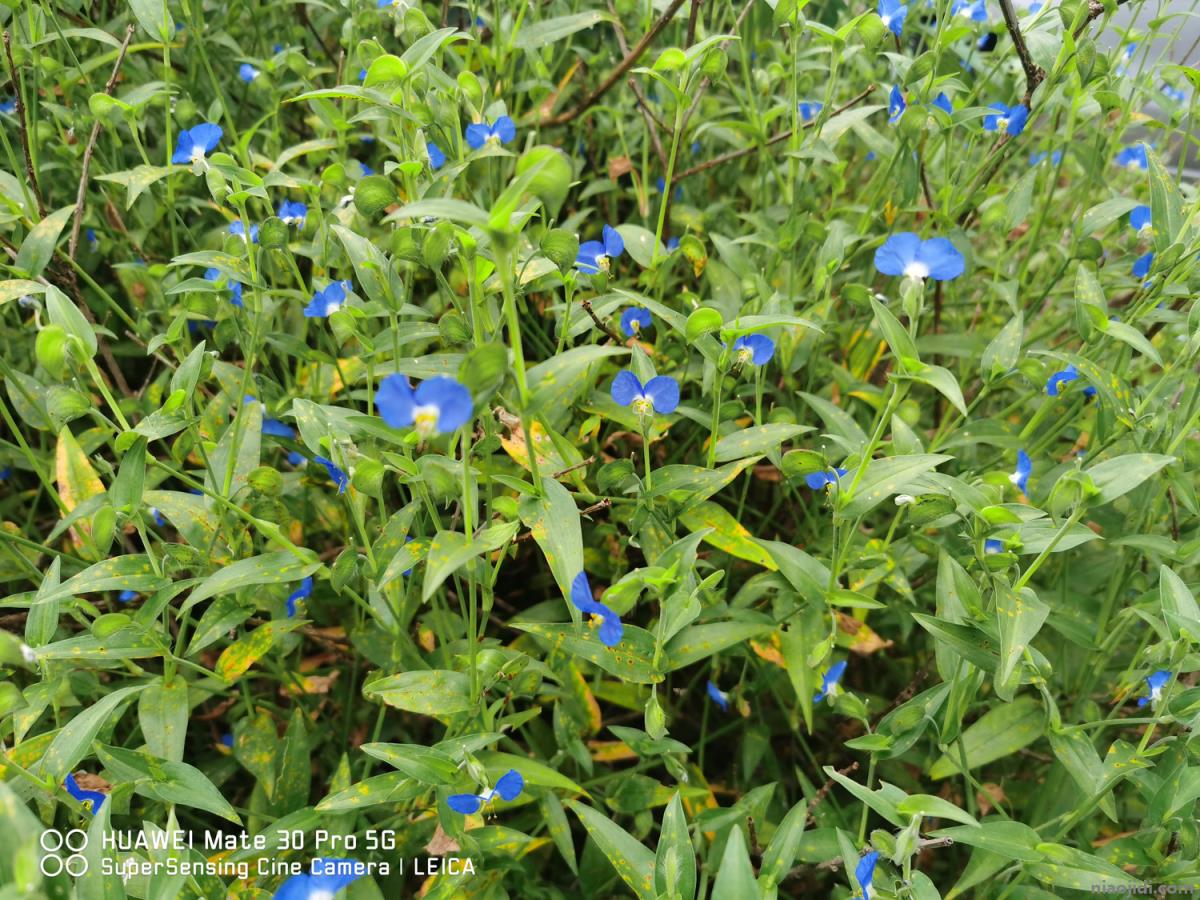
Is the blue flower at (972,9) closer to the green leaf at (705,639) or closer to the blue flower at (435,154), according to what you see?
the blue flower at (435,154)

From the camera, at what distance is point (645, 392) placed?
3.85 ft

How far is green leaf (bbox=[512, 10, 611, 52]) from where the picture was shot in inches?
64.5

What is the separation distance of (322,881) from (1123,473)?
3.41 ft

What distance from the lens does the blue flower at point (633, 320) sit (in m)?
1.47

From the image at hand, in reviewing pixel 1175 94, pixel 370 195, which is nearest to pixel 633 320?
pixel 370 195

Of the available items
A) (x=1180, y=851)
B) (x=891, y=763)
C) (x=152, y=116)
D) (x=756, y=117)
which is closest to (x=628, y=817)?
(x=891, y=763)

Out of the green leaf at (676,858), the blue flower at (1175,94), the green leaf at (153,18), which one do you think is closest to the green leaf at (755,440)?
the green leaf at (676,858)

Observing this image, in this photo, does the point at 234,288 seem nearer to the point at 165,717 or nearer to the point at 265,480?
the point at 265,480

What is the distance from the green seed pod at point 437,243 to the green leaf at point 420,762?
21.9 inches

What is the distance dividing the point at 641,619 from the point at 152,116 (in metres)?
1.49

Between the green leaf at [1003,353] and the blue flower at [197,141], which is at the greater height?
the blue flower at [197,141]

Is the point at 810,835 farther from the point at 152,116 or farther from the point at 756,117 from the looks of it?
the point at 152,116

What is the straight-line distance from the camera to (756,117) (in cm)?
163

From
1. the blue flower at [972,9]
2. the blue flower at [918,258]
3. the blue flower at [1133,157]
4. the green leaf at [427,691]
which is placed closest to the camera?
the green leaf at [427,691]
